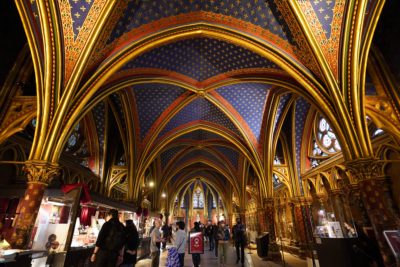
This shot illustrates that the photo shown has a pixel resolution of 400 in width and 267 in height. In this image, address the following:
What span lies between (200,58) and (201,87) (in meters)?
1.37

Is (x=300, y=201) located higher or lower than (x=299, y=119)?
lower

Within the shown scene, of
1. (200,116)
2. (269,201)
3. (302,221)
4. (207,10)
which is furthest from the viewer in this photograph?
(200,116)

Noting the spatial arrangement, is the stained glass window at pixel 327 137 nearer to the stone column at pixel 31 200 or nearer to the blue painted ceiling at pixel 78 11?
the blue painted ceiling at pixel 78 11

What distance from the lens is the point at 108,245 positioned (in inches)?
135

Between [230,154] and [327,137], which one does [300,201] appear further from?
[230,154]

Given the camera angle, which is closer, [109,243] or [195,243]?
[109,243]

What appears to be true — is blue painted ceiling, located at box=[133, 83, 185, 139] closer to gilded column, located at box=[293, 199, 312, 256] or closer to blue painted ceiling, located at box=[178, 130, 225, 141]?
blue painted ceiling, located at box=[178, 130, 225, 141]

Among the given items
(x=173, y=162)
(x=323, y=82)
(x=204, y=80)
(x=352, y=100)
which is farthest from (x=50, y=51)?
(x=173, y=162)

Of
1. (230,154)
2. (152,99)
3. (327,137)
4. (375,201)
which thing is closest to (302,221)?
(327,137)

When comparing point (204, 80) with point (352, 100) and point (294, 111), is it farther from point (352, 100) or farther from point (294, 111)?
point (352, 100)

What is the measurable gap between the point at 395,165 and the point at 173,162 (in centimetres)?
1379

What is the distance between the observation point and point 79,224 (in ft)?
20.0

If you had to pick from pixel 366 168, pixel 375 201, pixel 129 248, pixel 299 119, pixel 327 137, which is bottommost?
pixel 129 248

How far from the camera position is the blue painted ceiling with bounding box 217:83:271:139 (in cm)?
968
